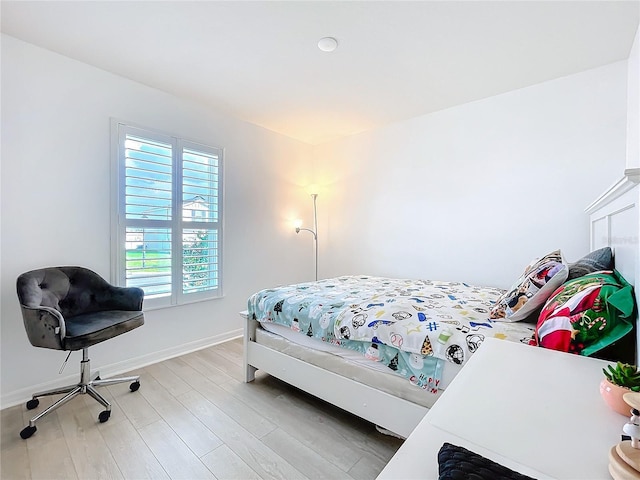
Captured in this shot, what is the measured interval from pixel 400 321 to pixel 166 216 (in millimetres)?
2343

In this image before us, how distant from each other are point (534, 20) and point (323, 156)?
9.18 feet

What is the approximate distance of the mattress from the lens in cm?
155

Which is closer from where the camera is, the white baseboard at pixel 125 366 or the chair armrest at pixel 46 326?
the chair armrest at pixel 46 326

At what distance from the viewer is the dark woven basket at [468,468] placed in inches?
19.2

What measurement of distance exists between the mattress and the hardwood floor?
343mm

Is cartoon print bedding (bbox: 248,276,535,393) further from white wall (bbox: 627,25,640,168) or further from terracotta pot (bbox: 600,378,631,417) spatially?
white wall (bbox: 627,25,640,168)

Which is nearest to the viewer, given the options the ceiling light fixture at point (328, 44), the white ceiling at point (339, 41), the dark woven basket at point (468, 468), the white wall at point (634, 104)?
the dark woven basket at point (468, 468)

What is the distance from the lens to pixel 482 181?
2.99 metres

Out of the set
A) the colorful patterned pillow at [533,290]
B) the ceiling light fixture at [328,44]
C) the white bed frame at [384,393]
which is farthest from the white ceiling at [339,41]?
the colorful patterned pillow at [533,290]

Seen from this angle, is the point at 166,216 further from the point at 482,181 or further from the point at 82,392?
the point at 482,181

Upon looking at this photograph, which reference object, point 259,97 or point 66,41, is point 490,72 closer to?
point 259,97

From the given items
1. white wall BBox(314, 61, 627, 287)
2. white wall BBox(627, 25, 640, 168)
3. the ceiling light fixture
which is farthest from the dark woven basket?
white wall BBox(314, 61, 627, 287)

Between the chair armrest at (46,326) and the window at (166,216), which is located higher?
the window at (166,216)

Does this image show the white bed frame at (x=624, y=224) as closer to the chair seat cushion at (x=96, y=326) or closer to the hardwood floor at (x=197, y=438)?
the hardwood floor at (x=197, y=438)
